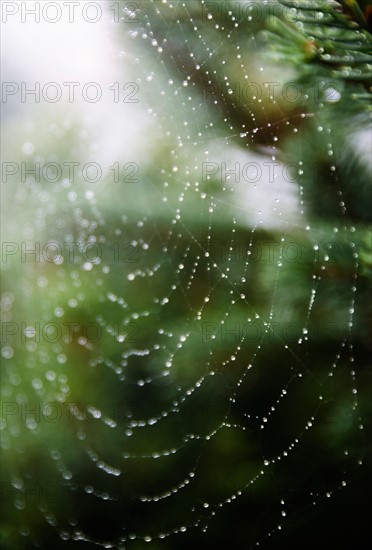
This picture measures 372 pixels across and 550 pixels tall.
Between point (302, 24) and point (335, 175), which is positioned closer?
point (302, 24)

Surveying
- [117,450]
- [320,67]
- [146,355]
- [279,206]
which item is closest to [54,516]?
[117,450]

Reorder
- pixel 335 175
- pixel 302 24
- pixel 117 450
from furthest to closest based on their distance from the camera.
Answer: pixel 117 450, pixel 335 175, pixel 302 24

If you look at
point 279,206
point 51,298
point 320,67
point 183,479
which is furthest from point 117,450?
point 320,67

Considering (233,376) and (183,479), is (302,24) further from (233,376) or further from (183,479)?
(183,479)

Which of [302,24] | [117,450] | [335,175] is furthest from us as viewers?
[117,450]

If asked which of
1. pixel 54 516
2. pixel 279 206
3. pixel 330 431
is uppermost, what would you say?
pixel 279 206

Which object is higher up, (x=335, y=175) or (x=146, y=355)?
(x=335, y=175)
